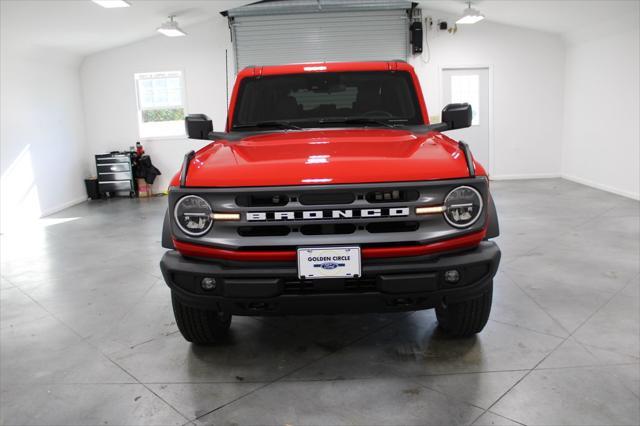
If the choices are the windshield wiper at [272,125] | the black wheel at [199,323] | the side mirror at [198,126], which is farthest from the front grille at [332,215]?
the side mirror at [198,126]

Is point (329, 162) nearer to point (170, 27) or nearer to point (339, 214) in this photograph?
point (339, 214)

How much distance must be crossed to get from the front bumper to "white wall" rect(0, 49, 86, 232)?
6.78 metres

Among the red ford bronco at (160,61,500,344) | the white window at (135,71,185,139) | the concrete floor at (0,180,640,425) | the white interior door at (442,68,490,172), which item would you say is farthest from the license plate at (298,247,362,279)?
the white window at (135,71,185,139)

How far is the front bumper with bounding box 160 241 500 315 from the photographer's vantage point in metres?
2.22

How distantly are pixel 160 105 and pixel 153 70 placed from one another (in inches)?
29.0

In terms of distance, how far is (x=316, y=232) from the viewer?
229 cm

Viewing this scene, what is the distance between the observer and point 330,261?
2189 mm

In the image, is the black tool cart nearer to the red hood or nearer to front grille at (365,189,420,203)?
the red hood

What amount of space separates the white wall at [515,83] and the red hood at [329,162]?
342 inches

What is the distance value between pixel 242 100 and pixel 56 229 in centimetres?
521

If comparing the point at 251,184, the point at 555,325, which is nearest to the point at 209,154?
the point at 251,184

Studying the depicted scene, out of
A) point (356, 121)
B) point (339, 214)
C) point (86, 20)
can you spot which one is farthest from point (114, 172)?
point (339, 214)

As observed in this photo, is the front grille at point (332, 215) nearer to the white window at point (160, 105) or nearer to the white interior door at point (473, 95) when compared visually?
the white interior door at point (473, 95)

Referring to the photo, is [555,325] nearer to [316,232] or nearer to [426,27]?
[316,232]
